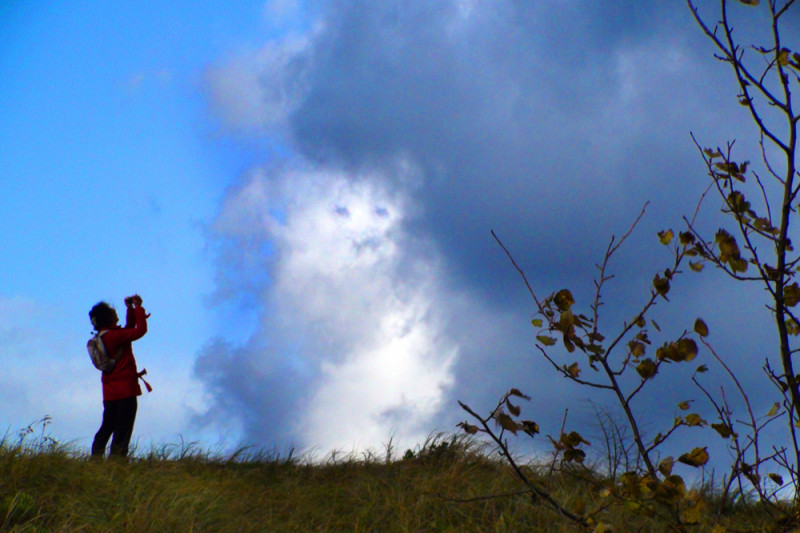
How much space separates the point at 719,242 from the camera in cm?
260

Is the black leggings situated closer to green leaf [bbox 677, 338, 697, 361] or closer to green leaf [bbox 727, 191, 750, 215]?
green leaf [bbox 677, 338, 697, 361]

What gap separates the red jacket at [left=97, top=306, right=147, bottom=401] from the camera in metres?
7.46

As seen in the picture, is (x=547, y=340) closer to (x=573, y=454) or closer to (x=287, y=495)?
(x=573, y=454)

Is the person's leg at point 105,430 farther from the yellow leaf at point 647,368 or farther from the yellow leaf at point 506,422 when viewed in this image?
the yellow leaf at point 647,368

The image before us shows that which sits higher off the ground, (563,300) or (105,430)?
(105,430)

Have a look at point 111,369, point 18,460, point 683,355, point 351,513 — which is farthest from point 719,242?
point 111,369

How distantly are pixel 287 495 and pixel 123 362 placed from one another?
247cm

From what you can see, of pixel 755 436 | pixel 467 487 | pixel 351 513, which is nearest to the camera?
pixel 755 436

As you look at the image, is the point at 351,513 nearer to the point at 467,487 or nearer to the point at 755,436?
the point at 467,487

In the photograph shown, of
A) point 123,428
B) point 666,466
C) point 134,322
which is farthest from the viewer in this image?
point 134,322

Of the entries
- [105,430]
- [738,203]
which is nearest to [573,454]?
[738,203]

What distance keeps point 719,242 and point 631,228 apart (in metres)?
0.34

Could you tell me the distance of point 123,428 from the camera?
24.4 ft

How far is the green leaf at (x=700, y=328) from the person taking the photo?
247 cm
